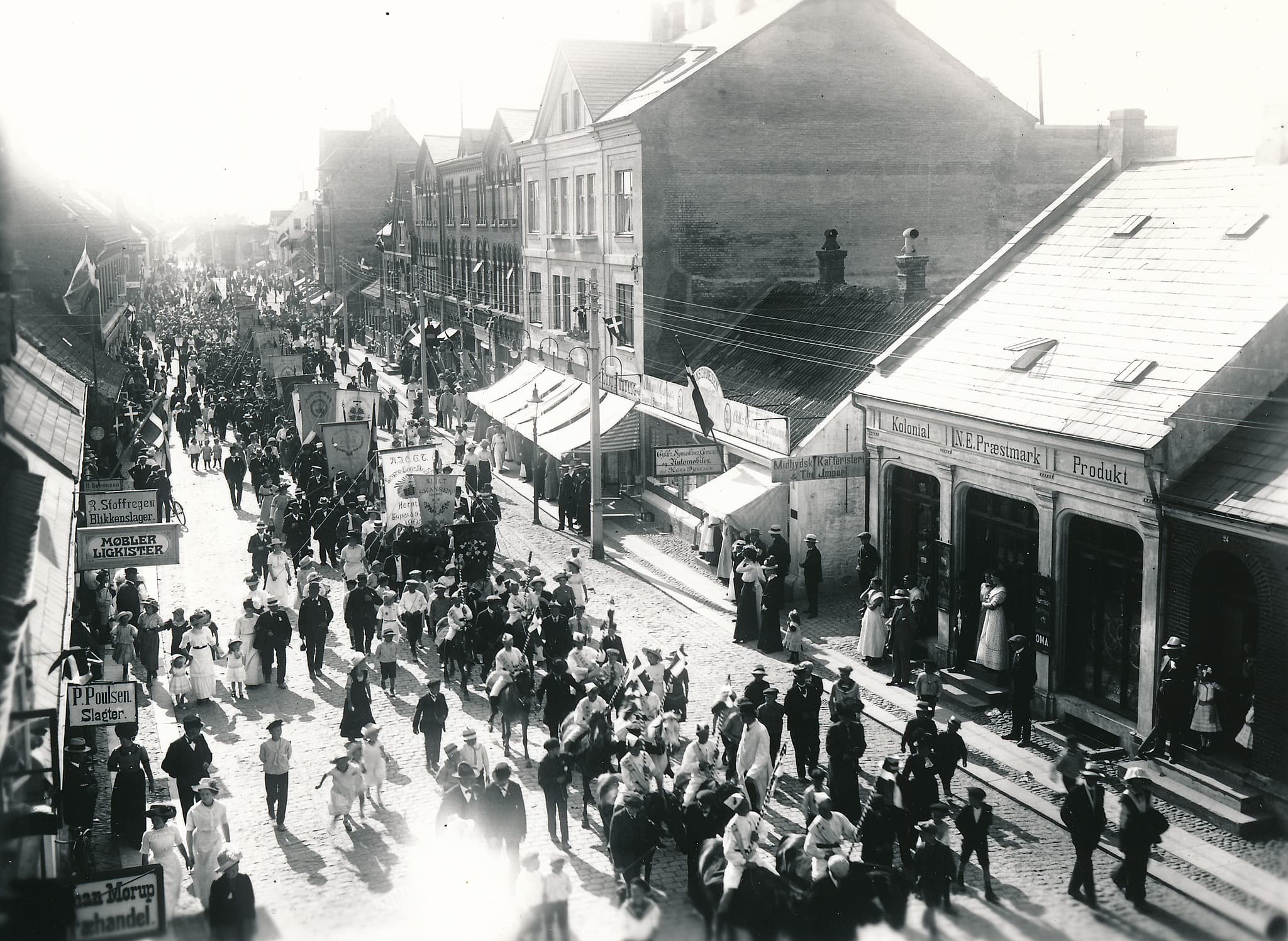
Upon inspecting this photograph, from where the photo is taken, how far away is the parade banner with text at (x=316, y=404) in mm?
31203

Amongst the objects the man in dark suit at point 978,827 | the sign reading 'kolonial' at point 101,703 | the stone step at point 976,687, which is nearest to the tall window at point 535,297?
the stone step at point 976,687

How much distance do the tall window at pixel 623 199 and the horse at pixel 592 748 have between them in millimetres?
21896

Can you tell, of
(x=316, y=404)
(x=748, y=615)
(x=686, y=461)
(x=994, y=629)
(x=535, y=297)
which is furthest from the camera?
(x=535, y=297)

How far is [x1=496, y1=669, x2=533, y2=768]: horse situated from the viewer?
1567 centimetres

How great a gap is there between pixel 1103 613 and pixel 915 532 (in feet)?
14.9

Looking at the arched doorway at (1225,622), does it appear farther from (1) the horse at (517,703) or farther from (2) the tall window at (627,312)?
(2) the tall window at (627,312)

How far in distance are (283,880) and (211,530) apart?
18.1 metres

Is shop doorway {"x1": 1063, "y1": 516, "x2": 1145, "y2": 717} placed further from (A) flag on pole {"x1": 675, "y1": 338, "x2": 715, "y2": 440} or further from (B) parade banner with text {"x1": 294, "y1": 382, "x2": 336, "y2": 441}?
(B) parade banner with text {"x1": 294, "y1": 382, "x2": 336, "y2": 441}

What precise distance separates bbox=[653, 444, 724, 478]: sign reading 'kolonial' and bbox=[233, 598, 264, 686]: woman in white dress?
8983mm

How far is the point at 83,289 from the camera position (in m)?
24.9

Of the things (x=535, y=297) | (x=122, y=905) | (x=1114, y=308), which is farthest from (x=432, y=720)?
(x=535, y=297)

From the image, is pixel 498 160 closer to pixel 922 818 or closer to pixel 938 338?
pixel 938 338

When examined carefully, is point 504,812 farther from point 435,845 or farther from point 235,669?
point 235,669

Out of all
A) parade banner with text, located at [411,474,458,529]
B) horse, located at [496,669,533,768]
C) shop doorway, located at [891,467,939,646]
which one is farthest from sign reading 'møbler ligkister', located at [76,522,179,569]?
shop doorway, located at [891,467,939,646]
